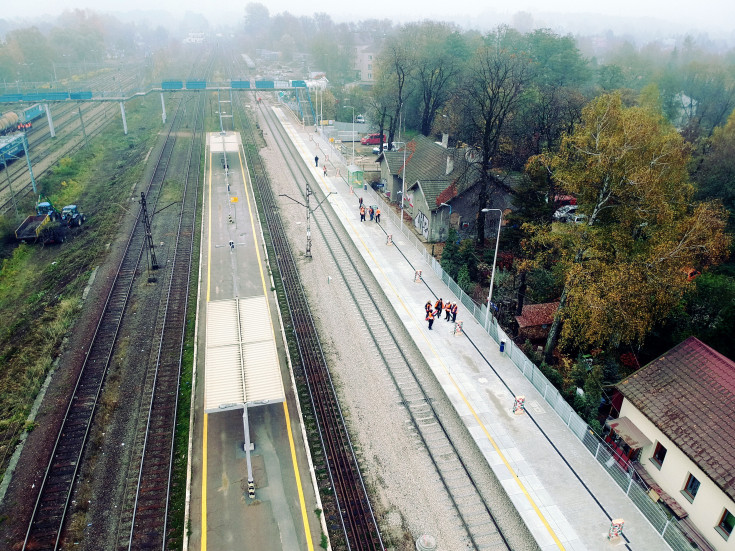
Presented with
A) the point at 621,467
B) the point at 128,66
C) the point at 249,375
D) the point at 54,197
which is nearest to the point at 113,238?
the point at 54,197

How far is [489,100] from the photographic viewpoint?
42531 millimetres

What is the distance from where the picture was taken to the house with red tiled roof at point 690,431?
18.6m

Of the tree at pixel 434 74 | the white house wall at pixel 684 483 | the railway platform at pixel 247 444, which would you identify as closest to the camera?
the white house wall at pixel 684 483

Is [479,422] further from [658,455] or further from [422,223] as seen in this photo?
[422,223]

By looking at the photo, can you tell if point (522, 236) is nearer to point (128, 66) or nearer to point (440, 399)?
point (440, 399)

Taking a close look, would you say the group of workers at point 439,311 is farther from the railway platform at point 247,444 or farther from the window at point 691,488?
the window at point 691,488

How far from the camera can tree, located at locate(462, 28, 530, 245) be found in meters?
36.7

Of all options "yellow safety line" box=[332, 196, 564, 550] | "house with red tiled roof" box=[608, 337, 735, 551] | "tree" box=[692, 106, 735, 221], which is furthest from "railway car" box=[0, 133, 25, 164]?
"tree" box=[692, 106, 735, 221]

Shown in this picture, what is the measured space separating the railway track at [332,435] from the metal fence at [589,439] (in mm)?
9683

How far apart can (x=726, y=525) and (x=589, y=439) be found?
5355mm

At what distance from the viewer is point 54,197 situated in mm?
54375

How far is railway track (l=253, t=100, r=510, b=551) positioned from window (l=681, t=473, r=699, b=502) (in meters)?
7.18

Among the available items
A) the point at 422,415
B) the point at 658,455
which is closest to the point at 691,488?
the point at 658,455

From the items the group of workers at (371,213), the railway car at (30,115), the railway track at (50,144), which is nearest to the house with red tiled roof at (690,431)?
the group of workers at (371,213)
